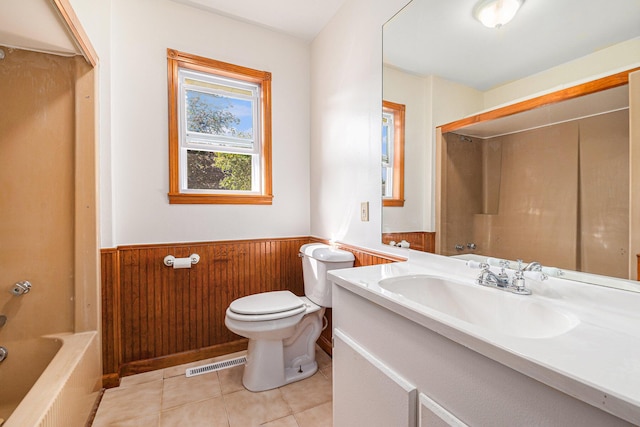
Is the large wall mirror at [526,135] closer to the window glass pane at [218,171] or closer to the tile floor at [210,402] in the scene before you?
the tile floor at [210,402]

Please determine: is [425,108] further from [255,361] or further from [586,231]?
[255,361]

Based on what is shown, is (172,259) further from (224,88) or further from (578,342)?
(578,342)

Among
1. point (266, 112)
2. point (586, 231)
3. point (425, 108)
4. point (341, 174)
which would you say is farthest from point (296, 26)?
point (586, 231)

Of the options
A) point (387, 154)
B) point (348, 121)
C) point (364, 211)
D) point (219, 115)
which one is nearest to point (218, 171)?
point (219, 115)

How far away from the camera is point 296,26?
212 cm

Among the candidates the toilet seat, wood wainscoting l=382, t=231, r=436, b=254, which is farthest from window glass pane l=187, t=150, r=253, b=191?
wood wainscoting l=382, t=231, r=436, b=254

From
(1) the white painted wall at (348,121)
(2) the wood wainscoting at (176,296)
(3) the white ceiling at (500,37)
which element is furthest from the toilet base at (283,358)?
(3) the white ceiling at (500,37)

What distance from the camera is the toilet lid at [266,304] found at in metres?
1.59

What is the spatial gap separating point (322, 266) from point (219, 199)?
35.7 inches

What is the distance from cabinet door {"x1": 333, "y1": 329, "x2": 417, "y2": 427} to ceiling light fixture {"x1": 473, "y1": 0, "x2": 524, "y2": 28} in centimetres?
125

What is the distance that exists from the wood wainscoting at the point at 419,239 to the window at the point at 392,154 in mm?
167

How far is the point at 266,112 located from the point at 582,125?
1.88 meters

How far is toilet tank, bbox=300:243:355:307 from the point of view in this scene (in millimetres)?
1727

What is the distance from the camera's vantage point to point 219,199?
203cm
